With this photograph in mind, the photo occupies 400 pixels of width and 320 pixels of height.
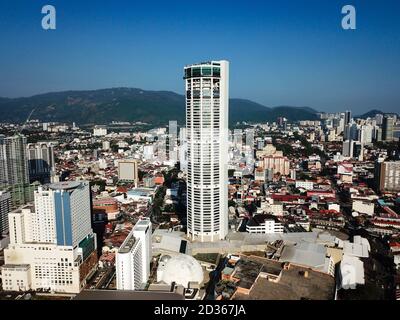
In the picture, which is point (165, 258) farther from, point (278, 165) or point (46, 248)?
point (278, 165)

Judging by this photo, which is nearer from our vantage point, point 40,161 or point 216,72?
point 216,72

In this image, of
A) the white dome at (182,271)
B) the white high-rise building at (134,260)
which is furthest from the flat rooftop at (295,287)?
the white high-rise building at (134,260)

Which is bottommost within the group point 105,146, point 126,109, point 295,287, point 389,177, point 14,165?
point 295,287

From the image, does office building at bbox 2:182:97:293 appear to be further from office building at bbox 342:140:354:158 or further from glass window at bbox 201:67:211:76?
office building at bbox 342:140:354:158

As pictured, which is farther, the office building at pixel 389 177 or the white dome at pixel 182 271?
the office building at pixel 389 177

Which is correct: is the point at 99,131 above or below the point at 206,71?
below

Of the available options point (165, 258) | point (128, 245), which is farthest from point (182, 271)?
point (165, 258)

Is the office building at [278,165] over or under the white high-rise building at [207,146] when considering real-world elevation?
under

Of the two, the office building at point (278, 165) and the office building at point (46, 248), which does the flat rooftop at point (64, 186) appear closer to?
the office building at point (46, 248)
